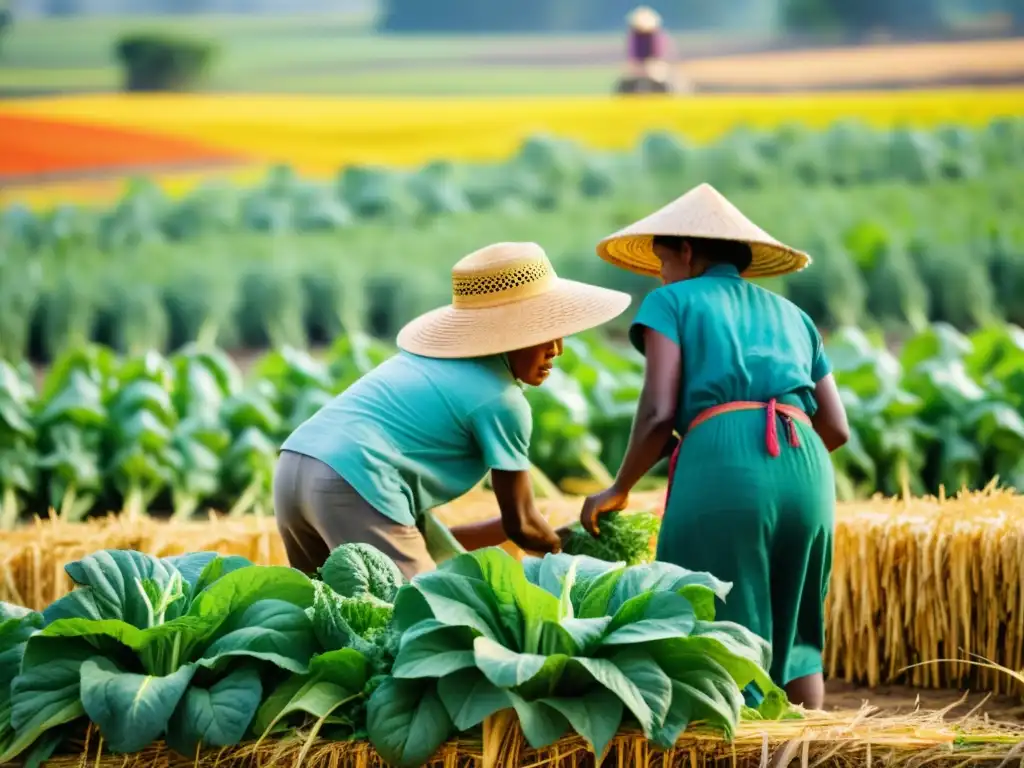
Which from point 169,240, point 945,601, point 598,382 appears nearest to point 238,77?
point 169,240

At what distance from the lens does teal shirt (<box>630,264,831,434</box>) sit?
3604 mm

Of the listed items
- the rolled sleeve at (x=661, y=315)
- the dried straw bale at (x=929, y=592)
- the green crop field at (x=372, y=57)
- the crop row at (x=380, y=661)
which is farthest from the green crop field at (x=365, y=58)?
the crop row at (x=380, y=661)

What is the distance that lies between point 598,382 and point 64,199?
504 cm

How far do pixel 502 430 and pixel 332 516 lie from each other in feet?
1.41

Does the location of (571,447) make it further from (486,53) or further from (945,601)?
(486,53)

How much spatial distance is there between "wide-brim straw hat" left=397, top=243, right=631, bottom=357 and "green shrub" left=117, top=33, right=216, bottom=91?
7.39 m

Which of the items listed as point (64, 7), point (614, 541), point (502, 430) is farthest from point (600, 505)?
point (64, 7)

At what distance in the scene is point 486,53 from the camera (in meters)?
11.2

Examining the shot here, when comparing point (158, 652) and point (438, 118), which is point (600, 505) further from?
point (438, 118)

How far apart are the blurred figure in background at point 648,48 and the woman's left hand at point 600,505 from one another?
750 centimetres

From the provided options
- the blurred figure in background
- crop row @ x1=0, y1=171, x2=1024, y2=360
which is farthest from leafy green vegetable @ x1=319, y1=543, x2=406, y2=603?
the blurred figure in background

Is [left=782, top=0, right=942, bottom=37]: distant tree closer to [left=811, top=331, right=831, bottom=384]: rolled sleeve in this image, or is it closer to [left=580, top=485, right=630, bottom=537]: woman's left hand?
[left=811, top=331, right=831, bottom=384]: rolled sleeve

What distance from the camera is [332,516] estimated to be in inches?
143

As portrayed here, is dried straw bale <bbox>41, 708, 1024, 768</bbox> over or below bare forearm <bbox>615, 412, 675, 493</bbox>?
below
